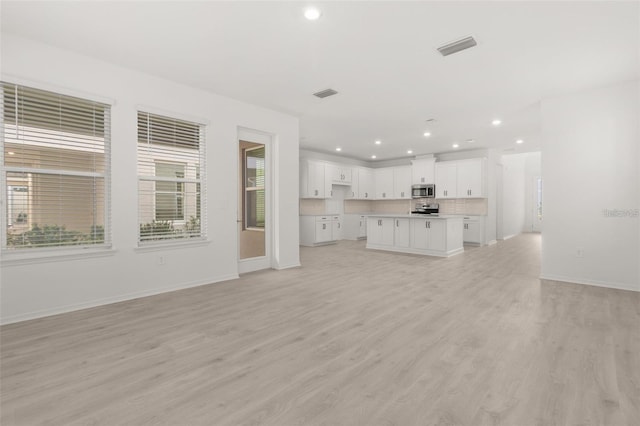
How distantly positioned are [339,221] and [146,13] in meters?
8.10

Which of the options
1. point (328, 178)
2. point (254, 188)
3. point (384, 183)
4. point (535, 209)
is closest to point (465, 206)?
point (384, 183)

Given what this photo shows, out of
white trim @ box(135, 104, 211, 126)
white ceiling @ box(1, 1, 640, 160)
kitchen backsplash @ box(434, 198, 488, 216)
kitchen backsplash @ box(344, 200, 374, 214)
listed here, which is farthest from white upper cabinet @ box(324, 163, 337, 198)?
white trim @ box(135, 104, 211, 126)

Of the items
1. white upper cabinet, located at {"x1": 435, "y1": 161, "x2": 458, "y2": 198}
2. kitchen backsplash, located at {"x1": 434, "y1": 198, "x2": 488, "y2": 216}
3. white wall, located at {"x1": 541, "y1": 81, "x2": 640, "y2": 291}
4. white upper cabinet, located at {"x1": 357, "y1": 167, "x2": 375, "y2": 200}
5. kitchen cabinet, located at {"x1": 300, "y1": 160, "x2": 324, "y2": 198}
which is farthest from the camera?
white upper cabinet, located at {"x1": 357, "y1": 167, "x2": 375, "y2": 200}

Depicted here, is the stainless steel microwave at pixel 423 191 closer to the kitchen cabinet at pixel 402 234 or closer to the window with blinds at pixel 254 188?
the kitchen cabinet at pixel 402 234

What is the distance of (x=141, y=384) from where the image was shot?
2012 millimetres

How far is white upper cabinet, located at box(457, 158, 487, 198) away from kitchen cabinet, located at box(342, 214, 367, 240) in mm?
3269

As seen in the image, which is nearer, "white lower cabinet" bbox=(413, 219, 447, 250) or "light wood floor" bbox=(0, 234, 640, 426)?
"light wood floor" bbox=(0, 234, 640, 426)

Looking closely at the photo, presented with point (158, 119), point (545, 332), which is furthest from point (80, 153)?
point (545, 332)

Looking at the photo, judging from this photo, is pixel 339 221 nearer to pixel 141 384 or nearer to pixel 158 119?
pixel 158 119

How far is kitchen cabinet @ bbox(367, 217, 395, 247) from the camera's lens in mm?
8039

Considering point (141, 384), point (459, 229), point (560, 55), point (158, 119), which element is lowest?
Answer: point (141, 384)

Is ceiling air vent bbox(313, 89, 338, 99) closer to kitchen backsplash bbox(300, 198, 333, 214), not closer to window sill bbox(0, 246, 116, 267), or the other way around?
window sill bbox(0, 246, 116, 267)

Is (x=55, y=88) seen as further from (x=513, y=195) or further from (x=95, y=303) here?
(x=513, y=195)

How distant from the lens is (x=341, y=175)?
33.1 feet
